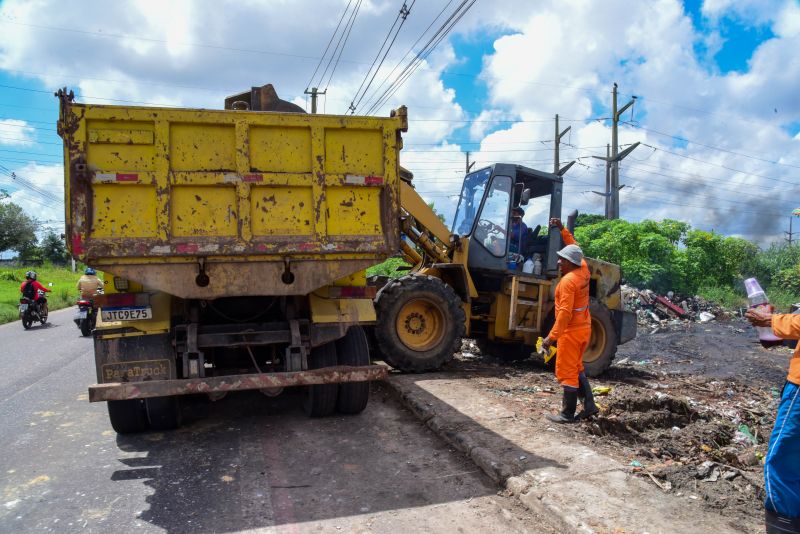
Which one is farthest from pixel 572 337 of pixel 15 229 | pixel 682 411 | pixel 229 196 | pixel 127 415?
pixel 15 229

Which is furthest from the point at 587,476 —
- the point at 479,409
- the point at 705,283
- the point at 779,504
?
the point at 705,283

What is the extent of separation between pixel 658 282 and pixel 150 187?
1706 centimetres

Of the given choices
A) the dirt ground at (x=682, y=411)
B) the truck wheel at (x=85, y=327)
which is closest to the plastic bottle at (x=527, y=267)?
the dirt ground at (x=682, y=411)

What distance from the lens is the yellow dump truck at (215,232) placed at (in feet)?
14.3

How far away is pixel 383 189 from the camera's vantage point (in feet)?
16.2

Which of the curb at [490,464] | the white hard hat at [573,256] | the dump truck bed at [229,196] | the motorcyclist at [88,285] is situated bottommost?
the curb at [490,464]

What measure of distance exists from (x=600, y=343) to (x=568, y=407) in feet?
11.5

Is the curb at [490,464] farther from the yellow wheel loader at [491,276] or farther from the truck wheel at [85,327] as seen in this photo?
the truck wheel at [85,327]

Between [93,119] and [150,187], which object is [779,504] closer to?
[150,187]

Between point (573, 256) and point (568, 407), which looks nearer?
point (568, 407)

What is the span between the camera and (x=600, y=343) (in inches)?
336

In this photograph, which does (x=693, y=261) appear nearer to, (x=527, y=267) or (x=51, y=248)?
(x=527, y=267)

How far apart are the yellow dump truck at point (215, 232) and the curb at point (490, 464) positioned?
0.81 meters

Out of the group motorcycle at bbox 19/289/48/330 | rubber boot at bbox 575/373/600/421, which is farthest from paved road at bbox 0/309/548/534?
motorcycle at bbox 19/289/48/330
